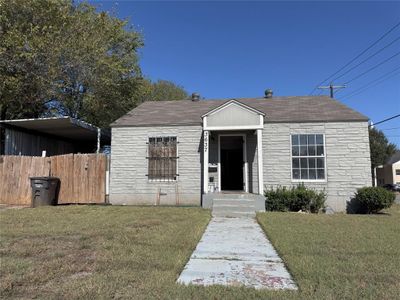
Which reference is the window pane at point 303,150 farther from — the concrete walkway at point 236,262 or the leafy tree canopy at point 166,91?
the leafy tree canopy at point 166,91

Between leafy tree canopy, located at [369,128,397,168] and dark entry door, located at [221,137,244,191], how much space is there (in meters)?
38.6

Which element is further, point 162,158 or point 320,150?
point 162,158

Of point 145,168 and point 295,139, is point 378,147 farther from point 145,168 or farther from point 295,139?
point 145,168

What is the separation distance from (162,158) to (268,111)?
16.0 ft

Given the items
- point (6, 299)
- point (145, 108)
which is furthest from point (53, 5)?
point (6, 299)

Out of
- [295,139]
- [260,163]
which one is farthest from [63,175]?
[295,139]

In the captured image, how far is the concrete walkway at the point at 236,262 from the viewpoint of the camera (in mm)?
4664

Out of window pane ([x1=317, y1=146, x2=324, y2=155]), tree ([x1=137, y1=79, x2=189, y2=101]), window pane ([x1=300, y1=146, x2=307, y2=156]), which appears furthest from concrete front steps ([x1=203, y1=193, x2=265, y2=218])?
tree ([x1=137, y1=79, x2=189, y2=101])

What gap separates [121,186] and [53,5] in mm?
9825

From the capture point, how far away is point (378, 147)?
158 feet

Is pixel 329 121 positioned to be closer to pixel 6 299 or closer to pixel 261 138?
pixel 261 138

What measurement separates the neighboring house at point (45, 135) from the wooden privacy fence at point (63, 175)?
4.62 feet

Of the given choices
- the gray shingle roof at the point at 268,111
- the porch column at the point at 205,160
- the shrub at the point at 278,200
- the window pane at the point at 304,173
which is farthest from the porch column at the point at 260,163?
the porch column at the point at 205,160

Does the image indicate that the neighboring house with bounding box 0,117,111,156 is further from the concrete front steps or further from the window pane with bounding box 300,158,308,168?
the window pane with bounding box 300,158,308,168
